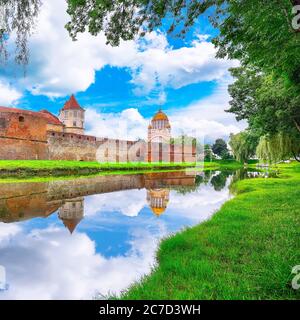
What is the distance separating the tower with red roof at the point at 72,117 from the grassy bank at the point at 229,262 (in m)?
53.3

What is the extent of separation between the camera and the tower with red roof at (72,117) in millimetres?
56191

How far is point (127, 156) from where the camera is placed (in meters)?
46.9

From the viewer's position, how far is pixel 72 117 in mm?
56219

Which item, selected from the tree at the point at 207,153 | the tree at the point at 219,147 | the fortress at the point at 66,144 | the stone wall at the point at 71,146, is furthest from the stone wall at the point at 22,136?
the tree at the point at 219,147

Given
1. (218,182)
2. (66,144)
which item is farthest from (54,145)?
(218,182)

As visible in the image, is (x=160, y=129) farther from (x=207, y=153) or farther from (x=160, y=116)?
(x=207, y=153)

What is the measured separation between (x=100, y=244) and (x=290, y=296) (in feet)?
13.5

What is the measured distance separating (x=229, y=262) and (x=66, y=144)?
35764 millimetres

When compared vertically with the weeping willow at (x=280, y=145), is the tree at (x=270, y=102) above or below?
above

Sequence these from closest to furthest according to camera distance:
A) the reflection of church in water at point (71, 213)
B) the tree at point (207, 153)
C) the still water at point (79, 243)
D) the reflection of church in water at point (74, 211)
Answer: the still water at point (79, 243), the reflection of church in water at point (71, 213), the reflection of church in water at point (74, 211), the tree at point (207, 153)

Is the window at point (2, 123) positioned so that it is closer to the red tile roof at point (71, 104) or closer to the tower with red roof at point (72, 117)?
the tower with red roof at point (72, 117)
